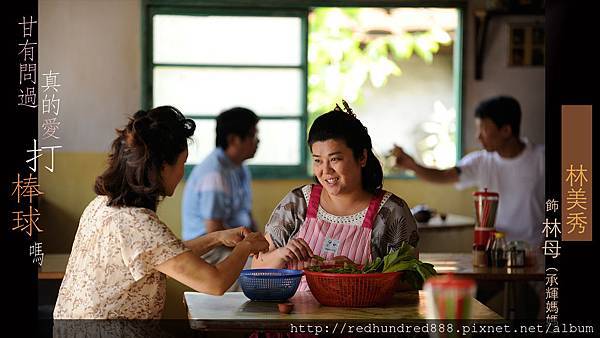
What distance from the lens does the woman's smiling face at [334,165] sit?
3.71 metres

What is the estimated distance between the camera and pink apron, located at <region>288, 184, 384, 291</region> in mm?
3670

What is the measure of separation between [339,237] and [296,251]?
259mm

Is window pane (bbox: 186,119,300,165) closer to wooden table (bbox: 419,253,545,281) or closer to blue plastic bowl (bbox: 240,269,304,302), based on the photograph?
wooden table (bbox: 419,253,545,281)

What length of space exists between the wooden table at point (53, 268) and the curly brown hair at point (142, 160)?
164cm

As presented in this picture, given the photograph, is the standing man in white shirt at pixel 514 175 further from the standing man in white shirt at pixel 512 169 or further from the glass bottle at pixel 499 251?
the glass bottle at pixel 499 251

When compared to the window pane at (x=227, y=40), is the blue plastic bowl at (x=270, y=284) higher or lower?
lower

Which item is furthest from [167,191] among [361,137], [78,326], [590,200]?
[590,200]

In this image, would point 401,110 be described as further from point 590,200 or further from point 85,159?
point 590,200

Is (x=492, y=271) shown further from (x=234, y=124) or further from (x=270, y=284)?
(x=234, y=124)

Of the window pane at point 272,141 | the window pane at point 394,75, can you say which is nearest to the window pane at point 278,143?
the window pane at point 272,141

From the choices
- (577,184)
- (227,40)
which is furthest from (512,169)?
(227,40)

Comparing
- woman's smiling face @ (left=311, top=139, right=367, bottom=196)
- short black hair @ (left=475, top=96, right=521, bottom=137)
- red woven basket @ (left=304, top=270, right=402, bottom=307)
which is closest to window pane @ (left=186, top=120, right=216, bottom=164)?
short black hair @ (left=475, top=96, right=521, bottom=137)

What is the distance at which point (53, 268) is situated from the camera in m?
4.75

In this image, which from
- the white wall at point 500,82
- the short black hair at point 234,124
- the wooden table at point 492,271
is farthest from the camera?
the white wall at point 500,82
